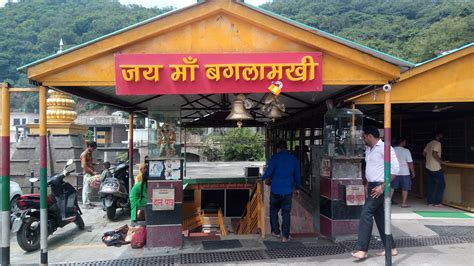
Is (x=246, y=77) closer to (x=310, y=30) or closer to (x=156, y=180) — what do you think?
(x=310, y=30)

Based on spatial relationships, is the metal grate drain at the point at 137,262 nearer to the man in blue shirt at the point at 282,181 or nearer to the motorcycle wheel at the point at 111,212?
the man in blue shirt at the point at 282,181

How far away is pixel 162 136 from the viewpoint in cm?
639

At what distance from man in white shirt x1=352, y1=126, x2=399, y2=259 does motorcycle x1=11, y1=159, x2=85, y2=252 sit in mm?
5017

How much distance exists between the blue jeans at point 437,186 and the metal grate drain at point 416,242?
9.59 feet

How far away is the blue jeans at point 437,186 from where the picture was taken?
9.04 meters

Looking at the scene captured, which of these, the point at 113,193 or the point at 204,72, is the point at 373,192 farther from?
the point at 113,193

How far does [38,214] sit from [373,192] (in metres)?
5.39

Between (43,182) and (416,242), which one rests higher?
(43,182)

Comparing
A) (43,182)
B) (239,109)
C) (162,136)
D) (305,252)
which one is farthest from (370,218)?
(43,182)

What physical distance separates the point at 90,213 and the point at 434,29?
2344 inches

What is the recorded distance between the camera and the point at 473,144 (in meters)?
9.07

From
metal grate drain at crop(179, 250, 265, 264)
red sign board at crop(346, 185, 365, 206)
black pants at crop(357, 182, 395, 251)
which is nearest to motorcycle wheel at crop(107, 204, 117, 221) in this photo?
metal grate drain at crop(179, 250, 265, 264)

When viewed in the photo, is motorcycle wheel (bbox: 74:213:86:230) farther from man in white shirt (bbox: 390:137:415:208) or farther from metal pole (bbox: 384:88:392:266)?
man in white shirt (bbox: 390:137:415:208)

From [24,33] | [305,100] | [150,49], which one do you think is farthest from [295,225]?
[24,33]
